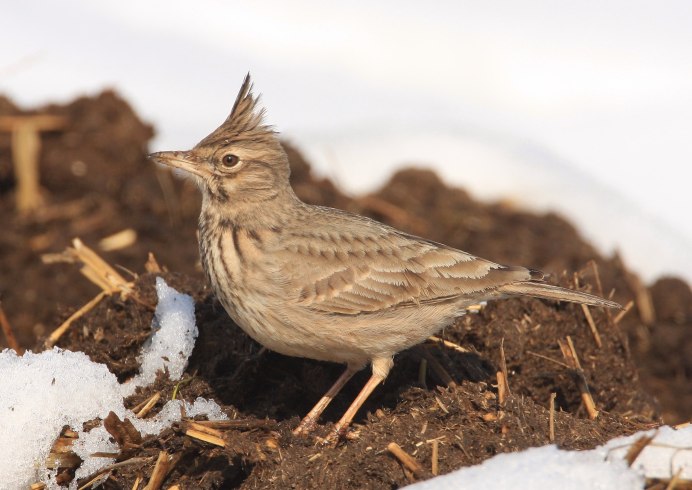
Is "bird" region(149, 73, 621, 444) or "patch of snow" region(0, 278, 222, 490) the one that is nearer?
"patch of snow" region(0, 278, 222, 490)

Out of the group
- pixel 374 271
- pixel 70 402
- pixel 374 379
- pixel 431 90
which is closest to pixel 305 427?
pixel 374 379

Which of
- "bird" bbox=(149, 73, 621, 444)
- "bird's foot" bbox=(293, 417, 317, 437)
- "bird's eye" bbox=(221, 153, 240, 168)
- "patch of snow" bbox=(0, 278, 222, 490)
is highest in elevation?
"bird's eye" bbox=(221, 153, 240, 168)

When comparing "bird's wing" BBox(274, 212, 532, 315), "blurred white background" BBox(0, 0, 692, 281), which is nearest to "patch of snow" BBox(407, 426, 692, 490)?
"bird's wing" BBox(274, 212, 532, 315)

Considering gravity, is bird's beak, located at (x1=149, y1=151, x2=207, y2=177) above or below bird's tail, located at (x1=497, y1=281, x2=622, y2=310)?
above

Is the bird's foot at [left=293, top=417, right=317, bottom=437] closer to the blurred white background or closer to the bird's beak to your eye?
the bird's beak

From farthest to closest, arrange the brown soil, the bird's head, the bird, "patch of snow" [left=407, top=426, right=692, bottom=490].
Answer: the bird's head → the bird → the brown soil → "patch of snow" [left=407, top=426, right=692, bottom=490]

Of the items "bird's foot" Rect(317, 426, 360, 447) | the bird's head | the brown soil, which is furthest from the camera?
the bird's head

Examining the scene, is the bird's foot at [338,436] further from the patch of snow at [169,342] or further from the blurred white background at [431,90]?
the blurred white background at [431,90]
